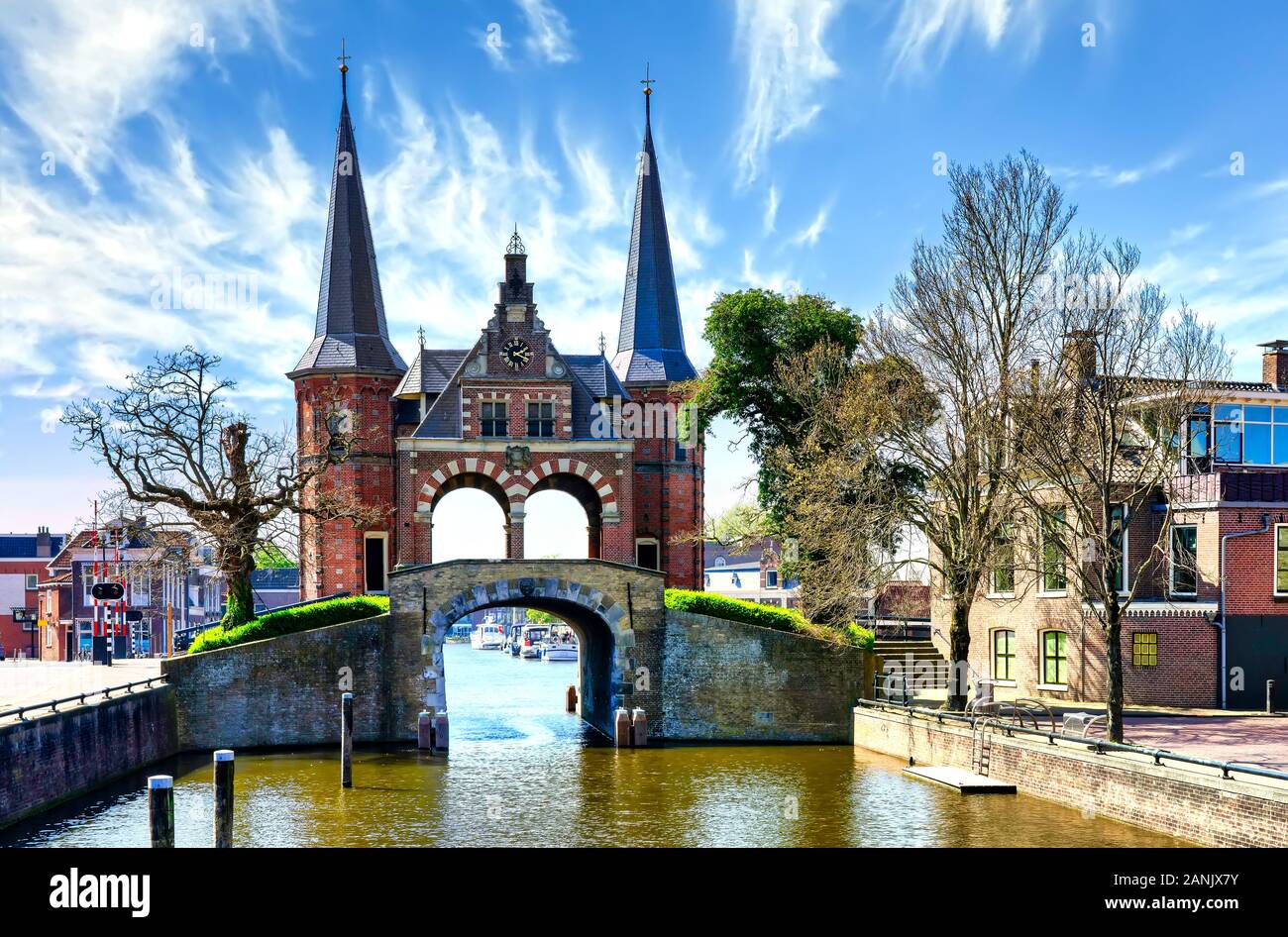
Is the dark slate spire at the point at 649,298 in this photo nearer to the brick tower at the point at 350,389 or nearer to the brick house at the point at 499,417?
the brick house at the point at 499,417

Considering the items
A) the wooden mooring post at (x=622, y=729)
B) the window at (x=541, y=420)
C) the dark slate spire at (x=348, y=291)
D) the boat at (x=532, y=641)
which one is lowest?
the boat at (x=532, y=641)

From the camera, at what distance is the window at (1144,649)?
39.4 meters

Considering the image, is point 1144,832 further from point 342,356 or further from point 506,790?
point 342,356

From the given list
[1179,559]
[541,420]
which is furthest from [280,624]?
[1179,559]

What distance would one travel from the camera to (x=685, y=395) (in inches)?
2199

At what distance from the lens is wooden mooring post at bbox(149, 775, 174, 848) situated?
20.8 metres

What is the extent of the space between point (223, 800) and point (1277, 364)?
39.8m

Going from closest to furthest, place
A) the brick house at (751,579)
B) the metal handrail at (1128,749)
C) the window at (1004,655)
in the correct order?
the metal handrail at (1128,749)
the window at (1004,655)
the brick house at (751,579)

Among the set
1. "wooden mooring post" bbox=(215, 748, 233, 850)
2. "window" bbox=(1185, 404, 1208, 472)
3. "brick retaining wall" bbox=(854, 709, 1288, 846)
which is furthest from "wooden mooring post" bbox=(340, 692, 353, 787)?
"window" bbox=(1185, 404, 1208, 472)

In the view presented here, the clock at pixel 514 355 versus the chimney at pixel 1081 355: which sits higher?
the clock at pixel 514 355

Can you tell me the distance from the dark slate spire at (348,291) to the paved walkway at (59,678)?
562 inches

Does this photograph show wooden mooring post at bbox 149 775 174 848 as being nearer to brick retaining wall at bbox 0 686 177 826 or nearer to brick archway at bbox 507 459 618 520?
brick retaining wall at bbox 0 686 177 826

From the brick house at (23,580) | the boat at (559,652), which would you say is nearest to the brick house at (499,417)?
the brick house at (23,580)
